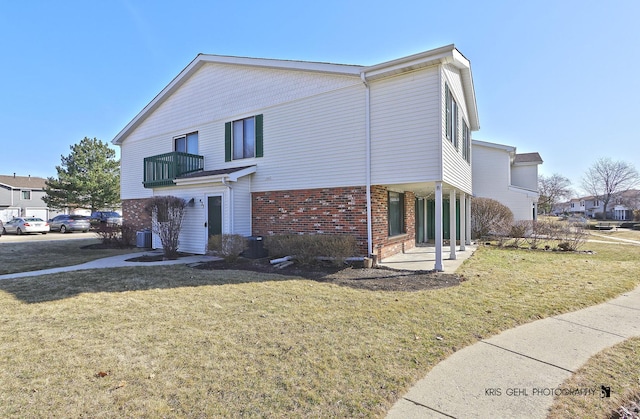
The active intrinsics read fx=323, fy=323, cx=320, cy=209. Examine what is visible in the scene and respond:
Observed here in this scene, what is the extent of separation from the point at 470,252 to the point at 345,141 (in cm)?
661

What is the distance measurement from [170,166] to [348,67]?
26.4 feet

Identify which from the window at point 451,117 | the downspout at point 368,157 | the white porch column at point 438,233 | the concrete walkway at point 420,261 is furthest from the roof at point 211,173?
the window at point 451,117

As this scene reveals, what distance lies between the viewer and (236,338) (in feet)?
13.2

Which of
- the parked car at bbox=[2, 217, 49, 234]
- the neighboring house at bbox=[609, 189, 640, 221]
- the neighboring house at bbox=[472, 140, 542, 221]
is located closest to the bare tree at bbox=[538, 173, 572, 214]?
the neighboring house at bbox=[609, 189, 640, 221]

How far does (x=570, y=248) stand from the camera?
13234 mm

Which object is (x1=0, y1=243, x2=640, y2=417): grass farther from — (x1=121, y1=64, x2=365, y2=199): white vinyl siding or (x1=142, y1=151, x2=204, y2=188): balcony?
(x1=142, y1=151, x2=204, y2=188): balcony

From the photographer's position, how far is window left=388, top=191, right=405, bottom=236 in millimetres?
11227

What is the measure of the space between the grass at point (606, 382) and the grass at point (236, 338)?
1.09 metres

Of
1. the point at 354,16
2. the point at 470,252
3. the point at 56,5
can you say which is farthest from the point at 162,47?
the point at 470,252

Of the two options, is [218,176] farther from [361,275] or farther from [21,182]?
[21,182]

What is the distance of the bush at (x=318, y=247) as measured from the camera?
8828 mm

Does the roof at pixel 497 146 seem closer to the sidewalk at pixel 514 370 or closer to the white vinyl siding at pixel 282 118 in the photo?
the white vinyl siding at pixel 282 118

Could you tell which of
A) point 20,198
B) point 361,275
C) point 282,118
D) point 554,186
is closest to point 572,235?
point 361,275

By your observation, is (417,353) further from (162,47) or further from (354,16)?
(162,47)
